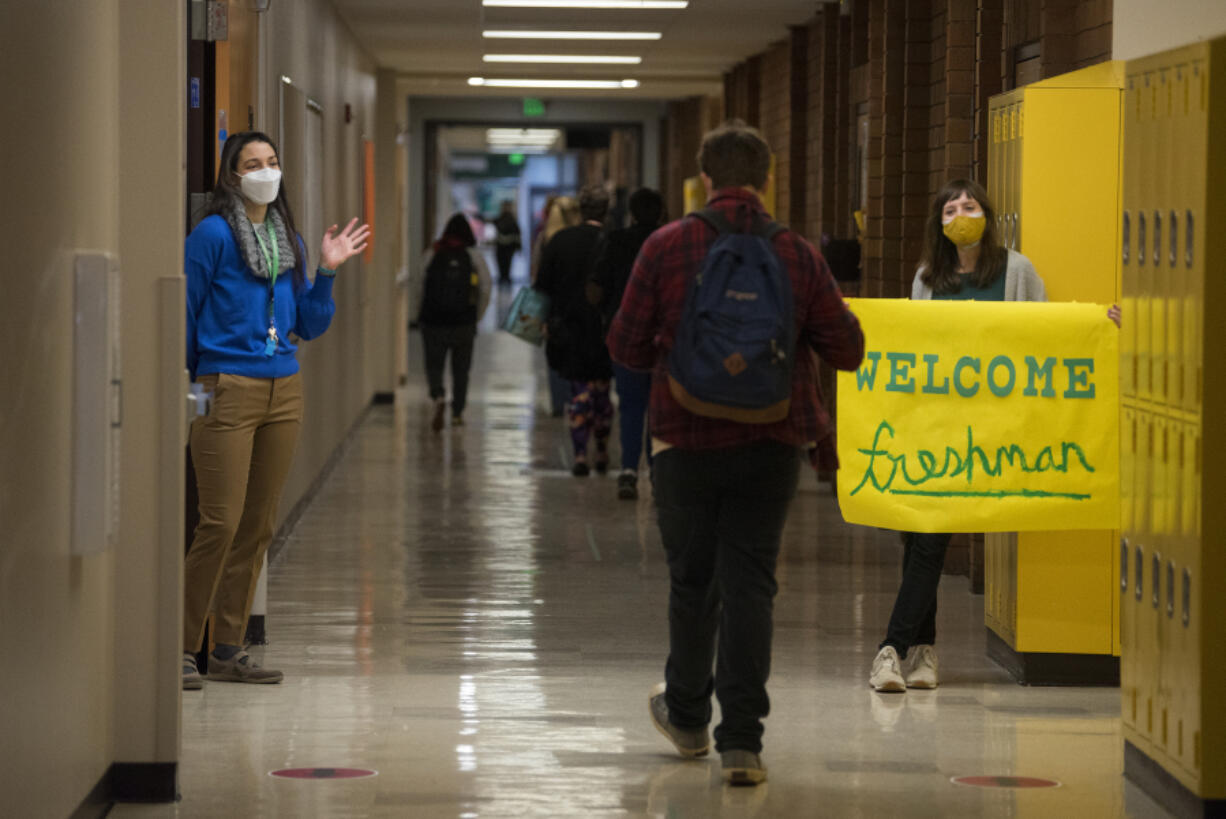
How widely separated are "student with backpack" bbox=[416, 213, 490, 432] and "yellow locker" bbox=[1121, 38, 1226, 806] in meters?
8.64

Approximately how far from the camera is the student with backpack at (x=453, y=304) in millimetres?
12648

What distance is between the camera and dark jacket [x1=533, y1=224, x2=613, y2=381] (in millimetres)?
10281

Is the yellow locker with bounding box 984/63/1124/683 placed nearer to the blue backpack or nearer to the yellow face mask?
the yellow face mask

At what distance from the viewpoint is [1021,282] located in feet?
17.4

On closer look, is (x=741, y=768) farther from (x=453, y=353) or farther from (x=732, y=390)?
(x=453, y=353)

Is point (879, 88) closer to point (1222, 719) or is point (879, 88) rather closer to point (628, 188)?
point (1222, 719)

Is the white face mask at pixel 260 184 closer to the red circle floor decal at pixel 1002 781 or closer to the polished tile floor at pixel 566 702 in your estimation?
the polished tile floor at pixel 566 702

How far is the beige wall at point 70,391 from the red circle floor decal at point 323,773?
1.08 ft

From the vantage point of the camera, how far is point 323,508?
9.02 meters

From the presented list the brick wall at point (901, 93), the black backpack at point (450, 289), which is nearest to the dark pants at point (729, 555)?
the brick wall at point (901, 93)

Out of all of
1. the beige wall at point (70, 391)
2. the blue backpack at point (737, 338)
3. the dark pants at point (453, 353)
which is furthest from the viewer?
the dark pants at point (453, 353)

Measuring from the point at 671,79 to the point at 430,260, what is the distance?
4159 millimetres

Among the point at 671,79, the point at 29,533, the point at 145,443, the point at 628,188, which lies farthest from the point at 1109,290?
the point at 628,188

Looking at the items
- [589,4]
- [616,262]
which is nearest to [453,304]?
[589,4]
